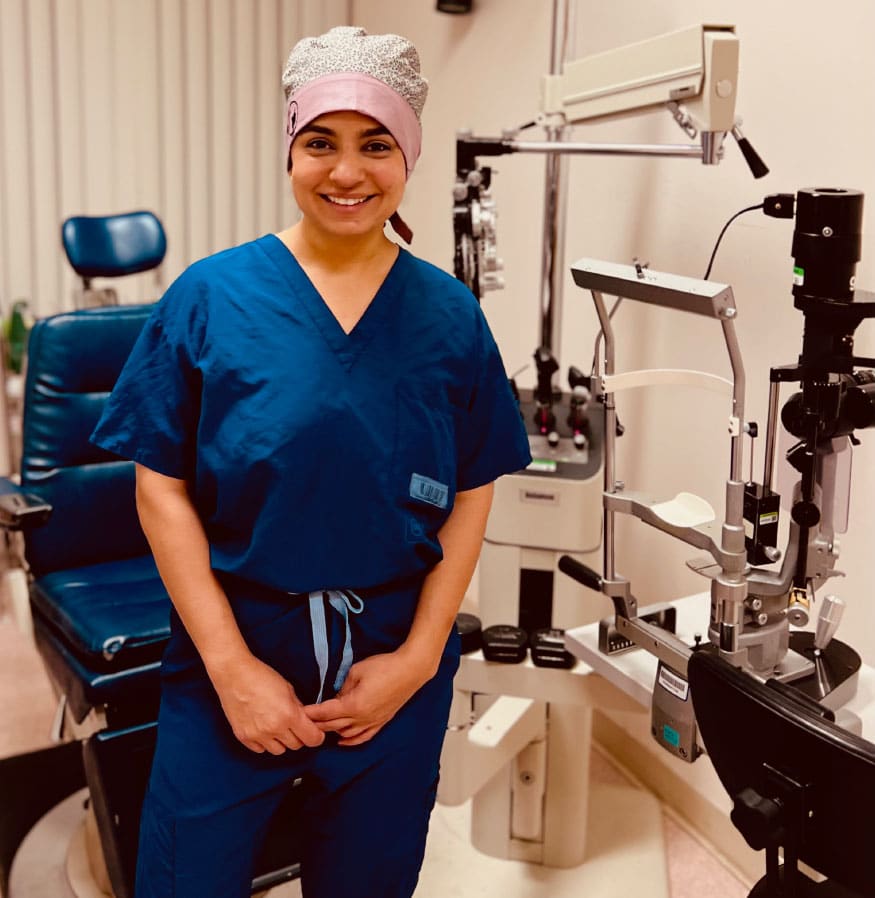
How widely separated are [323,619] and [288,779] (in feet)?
0.66

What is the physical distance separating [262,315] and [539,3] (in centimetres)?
168

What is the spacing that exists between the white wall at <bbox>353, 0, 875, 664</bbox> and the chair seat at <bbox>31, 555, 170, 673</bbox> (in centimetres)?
104

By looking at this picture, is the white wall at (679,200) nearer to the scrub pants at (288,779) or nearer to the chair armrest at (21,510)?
the scrub pants at (288,779)

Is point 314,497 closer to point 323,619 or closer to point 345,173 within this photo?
point 323,619

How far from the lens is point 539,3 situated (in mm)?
2512

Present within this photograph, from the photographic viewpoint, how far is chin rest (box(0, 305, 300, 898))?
1.79m

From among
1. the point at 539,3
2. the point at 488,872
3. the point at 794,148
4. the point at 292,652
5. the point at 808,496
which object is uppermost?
the point at 539,3

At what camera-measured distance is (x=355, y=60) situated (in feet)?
3.69

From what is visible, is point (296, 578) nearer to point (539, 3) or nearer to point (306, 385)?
point (306, 385)

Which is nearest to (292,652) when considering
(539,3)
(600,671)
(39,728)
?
(600,671)

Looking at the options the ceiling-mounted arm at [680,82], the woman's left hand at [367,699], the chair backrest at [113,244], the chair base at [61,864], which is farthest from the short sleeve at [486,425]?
the chair backrest at [113,244]

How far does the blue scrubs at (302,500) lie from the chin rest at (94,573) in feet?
1.59

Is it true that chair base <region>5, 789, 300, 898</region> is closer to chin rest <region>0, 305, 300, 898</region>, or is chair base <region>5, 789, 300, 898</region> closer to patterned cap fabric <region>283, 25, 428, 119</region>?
chin rest <region>0, 305, 300, 898</region>

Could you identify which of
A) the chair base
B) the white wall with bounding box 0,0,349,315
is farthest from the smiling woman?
the white wall with bounding box 0,0,349,315
